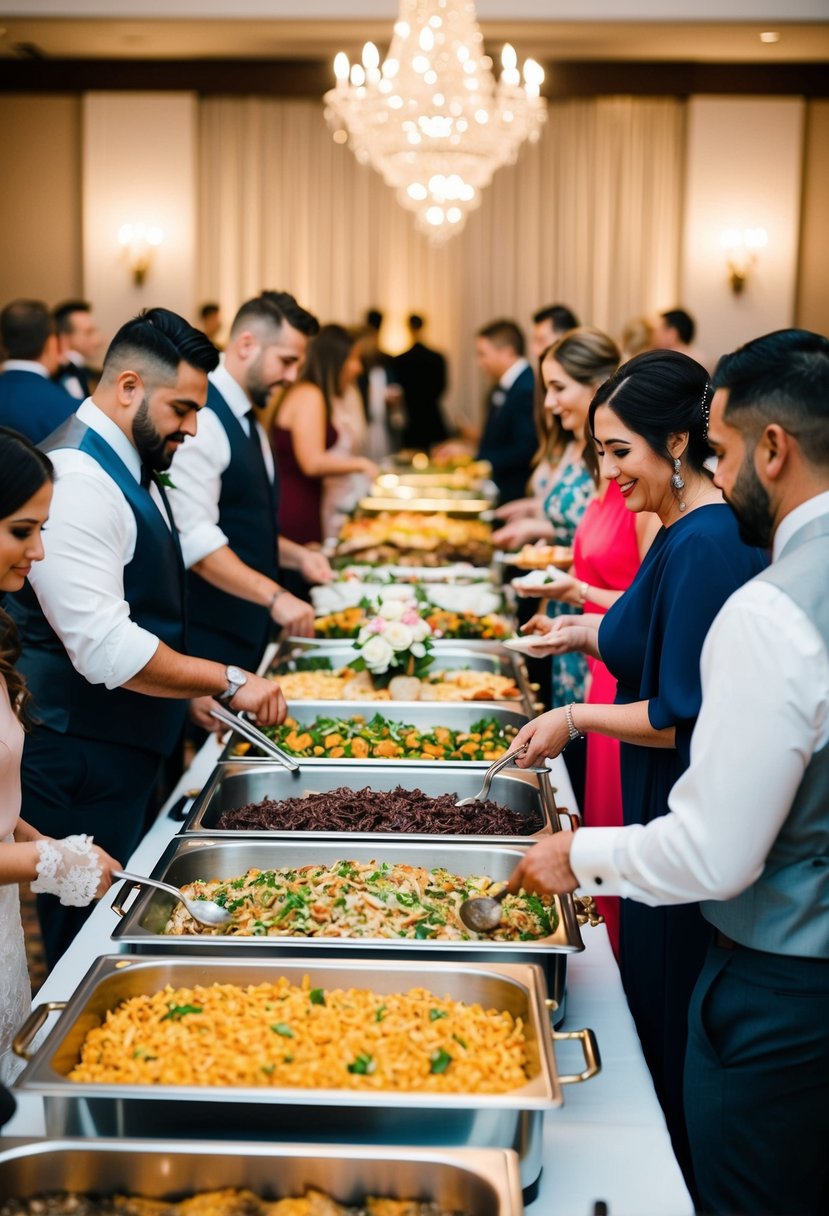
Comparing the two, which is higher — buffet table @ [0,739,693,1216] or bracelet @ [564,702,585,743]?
bracelet @ [564,702,585,743]

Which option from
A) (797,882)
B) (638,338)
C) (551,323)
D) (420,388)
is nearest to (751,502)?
(797,882)

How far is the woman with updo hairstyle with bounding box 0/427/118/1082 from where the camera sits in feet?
4.93

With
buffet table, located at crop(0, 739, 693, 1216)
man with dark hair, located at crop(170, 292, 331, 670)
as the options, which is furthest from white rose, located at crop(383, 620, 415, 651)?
buffet table, located at crop(0, 739, 693, 1216)

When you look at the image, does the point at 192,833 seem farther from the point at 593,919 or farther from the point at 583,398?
the point at 583,398

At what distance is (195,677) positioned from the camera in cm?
219

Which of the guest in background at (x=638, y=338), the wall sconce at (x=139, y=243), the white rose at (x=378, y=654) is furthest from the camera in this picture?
the wall sconce at (x=139, y=243)

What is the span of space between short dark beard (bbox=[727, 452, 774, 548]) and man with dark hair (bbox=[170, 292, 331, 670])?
1767 mm

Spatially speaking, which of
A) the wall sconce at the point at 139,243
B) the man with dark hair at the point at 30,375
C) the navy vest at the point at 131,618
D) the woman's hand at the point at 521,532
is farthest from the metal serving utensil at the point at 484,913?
the wall sconce at the point at 139,243

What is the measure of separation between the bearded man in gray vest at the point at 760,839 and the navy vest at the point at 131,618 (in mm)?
1024

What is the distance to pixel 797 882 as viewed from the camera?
4.59 ft

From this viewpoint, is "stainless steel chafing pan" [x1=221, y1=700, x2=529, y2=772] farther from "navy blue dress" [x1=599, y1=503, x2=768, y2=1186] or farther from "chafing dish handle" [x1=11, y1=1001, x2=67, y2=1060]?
"chafing dish handle" [x1=11, y1=1001, x2=67, y2=1060]

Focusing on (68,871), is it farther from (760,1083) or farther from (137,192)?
(137,192)

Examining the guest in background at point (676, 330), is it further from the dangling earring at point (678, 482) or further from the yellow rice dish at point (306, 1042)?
the yellow rice dish at point (306, 1042)

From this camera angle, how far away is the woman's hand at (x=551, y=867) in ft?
4.76
